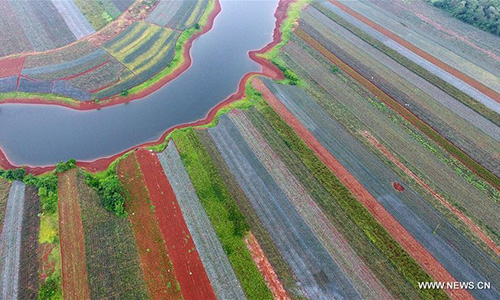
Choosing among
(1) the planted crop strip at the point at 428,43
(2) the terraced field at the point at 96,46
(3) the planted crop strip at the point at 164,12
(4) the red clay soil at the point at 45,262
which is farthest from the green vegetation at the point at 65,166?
(1) the planted crop strip at the point at 428,43

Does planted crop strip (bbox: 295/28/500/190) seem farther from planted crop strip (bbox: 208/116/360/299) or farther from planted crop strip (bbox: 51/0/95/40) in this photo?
planted crop strip (bbox: 51/0/95/40)


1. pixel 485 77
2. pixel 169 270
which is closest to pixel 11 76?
pixel 169 270

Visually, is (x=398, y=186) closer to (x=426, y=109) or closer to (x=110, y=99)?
(x=426, y=109)

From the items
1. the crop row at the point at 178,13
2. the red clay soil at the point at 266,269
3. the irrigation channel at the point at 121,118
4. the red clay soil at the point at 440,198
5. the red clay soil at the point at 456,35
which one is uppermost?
the crop row at the point at 178,13

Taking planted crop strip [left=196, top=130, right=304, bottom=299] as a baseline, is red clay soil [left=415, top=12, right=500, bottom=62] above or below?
above

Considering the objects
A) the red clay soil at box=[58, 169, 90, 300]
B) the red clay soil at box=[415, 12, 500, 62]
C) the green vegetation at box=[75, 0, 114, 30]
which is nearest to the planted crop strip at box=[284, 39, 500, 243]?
the red clay soil at box=[415, 12, 500, 62]

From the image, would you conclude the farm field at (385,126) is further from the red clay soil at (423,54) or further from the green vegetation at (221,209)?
the green vegetation at (221,209)
